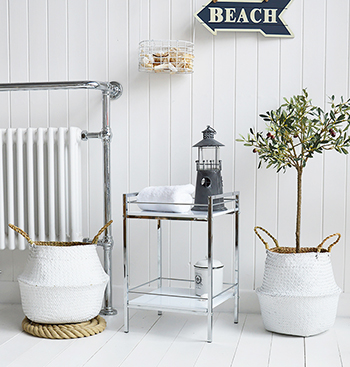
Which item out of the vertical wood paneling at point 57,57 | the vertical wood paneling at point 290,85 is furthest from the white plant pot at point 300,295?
the vertical wood paneling at point 57,57

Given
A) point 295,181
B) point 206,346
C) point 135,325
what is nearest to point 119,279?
point 135,325

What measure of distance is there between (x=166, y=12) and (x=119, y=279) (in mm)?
1220

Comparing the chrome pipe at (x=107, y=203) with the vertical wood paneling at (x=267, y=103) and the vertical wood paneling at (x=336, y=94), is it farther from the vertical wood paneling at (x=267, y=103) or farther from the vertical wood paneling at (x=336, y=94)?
A: the vertical wood paneling at (x=336, y=94)

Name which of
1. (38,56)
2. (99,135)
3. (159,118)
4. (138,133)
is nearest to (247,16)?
(159,118)

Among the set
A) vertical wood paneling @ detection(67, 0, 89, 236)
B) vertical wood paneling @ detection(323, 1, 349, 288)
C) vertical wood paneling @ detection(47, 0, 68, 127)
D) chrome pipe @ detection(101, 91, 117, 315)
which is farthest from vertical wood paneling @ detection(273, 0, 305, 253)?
vertical wood paneling @ detection(47, 0, 68, 127)

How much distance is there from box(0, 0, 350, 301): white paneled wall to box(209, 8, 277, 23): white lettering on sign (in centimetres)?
6

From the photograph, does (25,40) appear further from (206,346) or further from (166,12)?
(206,346)

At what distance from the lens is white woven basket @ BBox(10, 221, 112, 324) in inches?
72.2

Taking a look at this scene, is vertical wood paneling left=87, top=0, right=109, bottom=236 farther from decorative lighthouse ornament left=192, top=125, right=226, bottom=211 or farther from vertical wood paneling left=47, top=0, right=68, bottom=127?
decorative lighthouse ornament left=192, top=125, right=226, bottom=211

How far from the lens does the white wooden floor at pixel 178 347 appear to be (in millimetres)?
1586

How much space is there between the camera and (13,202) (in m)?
2.16

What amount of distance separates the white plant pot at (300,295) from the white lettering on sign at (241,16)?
3.27 feet

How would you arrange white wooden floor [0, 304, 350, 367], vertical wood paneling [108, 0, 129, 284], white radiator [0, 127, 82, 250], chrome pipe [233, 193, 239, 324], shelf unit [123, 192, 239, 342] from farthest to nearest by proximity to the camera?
vertical wood paneling [108, 0, 129, 284]
white radiator [0, 127, 82, 250]
chrome pipe [233, 193, 239, 324]
shelf unit [123, 192, 239, 342]
white wooden floor [0, 304, 350, 367]

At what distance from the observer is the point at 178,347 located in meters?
1.71
